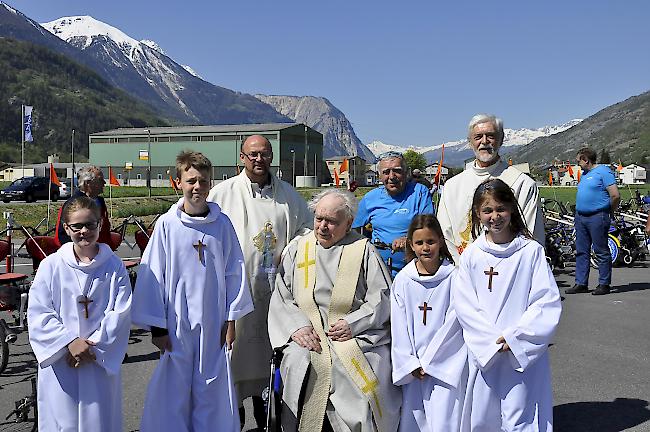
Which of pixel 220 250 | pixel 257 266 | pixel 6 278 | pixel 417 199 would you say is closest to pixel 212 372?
pixel 220 250

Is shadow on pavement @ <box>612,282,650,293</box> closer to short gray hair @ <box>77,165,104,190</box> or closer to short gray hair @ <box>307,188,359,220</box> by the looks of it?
short gray hair @ <box>307,188,359,220</box>

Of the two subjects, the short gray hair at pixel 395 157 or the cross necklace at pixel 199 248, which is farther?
the short gray hair at pixel 395 157

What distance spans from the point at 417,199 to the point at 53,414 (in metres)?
3.05

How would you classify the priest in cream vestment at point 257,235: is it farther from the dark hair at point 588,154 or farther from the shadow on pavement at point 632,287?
the shadow on pavement at point 632,287

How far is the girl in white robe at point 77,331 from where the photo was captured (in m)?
3.80

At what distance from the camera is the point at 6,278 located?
6.63 metres

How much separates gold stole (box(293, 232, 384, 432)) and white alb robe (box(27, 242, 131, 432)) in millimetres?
1201

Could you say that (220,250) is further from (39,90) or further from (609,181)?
(39,90)

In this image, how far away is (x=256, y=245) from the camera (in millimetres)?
5105

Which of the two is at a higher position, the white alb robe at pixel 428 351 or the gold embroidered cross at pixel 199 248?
the gold embroidered cross at pixel 199 248

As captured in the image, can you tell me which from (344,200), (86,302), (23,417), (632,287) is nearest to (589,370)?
(344,200)

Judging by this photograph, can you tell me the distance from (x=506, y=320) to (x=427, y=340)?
1.79 ft

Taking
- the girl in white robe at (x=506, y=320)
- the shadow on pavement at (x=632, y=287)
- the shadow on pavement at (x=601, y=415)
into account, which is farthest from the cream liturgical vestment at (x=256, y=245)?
the shadow on pavement at (x=632, y=287)

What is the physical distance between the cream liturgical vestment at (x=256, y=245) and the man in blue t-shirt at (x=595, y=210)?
6686mm
